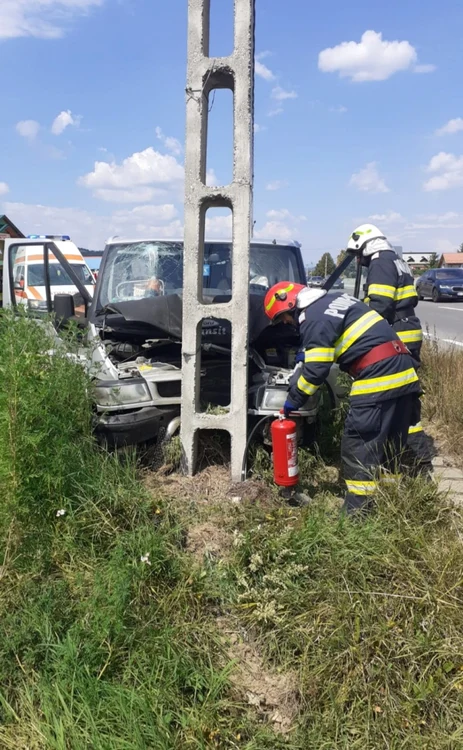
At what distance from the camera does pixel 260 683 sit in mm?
2557

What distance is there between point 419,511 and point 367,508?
0.36 m

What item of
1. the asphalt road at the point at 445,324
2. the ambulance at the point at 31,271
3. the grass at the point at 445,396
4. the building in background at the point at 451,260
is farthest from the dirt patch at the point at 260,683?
the building in background at the point at 451,260

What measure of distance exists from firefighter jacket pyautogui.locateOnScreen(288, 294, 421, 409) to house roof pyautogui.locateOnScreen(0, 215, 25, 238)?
2611cm

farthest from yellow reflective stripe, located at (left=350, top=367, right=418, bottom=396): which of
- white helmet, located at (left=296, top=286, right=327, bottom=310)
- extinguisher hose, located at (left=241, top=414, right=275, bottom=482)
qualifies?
extinguisher hose, located at (left=241, top=414, right=275, bottom=482)

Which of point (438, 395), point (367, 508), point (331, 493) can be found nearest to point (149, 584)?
point (367, 508)

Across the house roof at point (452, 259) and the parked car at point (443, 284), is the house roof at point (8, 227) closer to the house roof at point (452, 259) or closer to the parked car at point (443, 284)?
the parked car at point (443, 284)

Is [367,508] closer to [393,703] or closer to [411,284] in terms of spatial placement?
[393,703]

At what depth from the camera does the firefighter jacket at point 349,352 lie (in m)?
3.61

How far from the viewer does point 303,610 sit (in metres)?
2.72

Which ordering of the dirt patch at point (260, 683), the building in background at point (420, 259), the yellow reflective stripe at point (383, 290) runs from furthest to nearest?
1. the building in background at point (420, 259)
2. the yellow reflective stripe at point (383, 290)
3. the dirt patch at point (260, 683)

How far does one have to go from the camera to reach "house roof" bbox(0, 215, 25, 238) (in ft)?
88.4

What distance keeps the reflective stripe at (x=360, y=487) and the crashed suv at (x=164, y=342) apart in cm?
60

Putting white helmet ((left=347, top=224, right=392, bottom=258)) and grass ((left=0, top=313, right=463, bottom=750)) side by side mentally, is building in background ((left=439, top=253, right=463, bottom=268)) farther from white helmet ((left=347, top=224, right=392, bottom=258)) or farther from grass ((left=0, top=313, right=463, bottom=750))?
grass ((left=0, top=313, right=463, bottom=750))

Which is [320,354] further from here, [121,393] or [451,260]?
[451,260]
